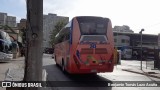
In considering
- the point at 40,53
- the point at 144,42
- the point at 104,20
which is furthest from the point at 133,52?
the point at 40,53

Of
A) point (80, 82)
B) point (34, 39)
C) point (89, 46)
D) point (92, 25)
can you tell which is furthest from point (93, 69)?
point (34, 39)

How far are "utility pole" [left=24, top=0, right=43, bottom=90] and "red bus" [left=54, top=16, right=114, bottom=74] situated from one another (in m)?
9.02

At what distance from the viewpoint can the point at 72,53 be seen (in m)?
17.0

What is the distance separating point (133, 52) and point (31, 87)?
77.5m

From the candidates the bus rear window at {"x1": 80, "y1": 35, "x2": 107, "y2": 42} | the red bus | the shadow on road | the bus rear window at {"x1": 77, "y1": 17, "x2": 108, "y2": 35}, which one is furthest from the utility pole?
the bus rear window at {"x1": 77, "y1": 17, "x2": 108, "y2": 35}

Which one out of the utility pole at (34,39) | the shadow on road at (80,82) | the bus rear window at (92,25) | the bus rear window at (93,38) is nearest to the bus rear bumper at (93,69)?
the shadow on road at (80,82)

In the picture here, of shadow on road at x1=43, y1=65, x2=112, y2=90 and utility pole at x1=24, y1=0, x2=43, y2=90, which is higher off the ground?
utility pole at x1=24, y1=0, x2=43, y2=90

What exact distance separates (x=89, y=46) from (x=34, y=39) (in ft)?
30.4

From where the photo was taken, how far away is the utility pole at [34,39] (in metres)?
7.76

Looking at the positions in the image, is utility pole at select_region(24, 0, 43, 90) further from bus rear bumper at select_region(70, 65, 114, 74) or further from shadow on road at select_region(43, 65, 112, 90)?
bus rear bumper at select_region(70, 65, 114, 74)

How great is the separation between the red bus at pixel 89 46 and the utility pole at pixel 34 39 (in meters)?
9.02

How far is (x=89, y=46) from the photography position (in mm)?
16922

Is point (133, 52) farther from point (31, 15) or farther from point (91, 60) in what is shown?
point (31, 15)

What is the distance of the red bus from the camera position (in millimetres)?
16875
